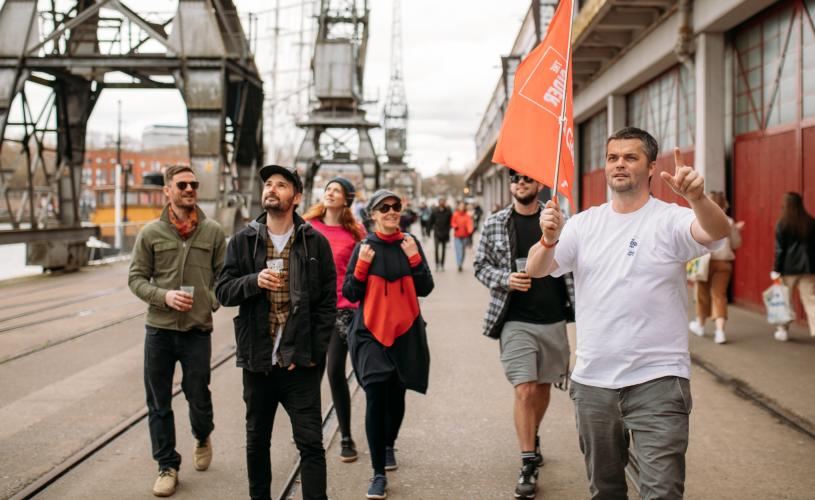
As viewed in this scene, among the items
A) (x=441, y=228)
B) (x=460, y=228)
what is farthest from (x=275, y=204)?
(x=441, y=228)

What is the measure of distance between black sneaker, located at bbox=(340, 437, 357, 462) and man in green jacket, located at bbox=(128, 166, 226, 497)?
2.90 feet

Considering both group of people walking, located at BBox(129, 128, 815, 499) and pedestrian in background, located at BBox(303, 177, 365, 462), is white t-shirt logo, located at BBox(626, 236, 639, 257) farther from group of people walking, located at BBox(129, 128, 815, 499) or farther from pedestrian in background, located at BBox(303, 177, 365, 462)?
pedestrian in background, located at BBox(303, 177, 365, 462)

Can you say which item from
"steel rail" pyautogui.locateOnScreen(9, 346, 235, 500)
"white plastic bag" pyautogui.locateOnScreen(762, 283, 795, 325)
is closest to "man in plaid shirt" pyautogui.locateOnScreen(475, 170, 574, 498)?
"steel rail" pyautogui.locateOnScreen(9, 346, 235, 500)

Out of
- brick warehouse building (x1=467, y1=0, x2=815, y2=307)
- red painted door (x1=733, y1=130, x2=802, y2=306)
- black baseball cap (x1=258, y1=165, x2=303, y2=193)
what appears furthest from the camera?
red painted door (x1=733, y1=130, x2=802, y2=306)

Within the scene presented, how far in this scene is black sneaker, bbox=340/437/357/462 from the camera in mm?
5742

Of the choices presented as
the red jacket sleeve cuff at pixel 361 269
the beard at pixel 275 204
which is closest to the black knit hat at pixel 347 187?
the red jacket sleeve cuff at pixel 361 269

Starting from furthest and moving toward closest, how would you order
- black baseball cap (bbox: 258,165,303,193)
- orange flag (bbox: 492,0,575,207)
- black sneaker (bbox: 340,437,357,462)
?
black sneaker (bbox: 340,437,357,462) < black baseball cap (bbox: 258,165,303,193) < orange flag (bbox: 492,0,575,207)

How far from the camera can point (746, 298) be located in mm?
13602

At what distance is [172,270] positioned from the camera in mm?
5492

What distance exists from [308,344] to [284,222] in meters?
0.68

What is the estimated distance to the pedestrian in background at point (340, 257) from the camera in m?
5.88

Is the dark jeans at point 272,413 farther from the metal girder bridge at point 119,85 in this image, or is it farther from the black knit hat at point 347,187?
the metal girder bridge at point 119,85

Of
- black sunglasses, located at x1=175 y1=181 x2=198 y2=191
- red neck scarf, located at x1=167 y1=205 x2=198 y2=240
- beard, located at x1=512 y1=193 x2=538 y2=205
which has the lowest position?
red neck scarf, located at x1=167 y1=205 x2=198 y2=240

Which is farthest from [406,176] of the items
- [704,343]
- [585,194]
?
[704,343]
